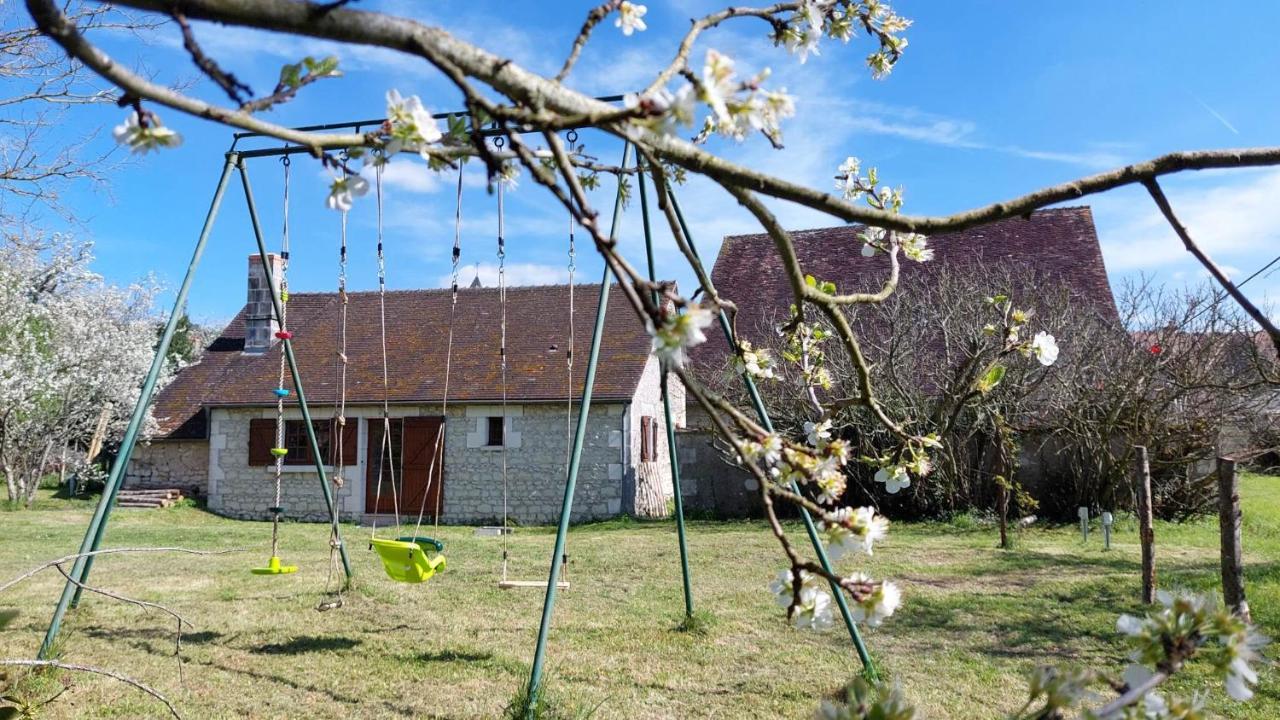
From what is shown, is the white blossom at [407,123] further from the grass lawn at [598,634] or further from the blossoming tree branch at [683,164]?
the grass lawn at [598,634]

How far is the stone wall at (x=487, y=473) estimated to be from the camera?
556 inches

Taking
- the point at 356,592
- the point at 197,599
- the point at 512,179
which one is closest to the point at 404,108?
the point at 512,179

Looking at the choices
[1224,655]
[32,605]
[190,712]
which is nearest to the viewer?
[1224,655]

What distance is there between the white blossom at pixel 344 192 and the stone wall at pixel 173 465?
16.7 metres

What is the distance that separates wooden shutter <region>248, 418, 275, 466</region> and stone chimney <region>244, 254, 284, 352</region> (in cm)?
192

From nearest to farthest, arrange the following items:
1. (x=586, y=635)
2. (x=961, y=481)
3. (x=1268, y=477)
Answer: (x=586, y=635) → (x=961, y=481) → (x=1268, y=477)

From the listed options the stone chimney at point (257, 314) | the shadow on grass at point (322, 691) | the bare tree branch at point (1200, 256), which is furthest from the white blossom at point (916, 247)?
the stone chimney at point (257, 314)

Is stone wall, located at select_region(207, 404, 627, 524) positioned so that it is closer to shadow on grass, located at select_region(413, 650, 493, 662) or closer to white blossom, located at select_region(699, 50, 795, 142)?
shadow on grass, located at select_region(413, 650, 493, 662)

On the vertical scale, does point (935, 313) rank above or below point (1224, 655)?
above

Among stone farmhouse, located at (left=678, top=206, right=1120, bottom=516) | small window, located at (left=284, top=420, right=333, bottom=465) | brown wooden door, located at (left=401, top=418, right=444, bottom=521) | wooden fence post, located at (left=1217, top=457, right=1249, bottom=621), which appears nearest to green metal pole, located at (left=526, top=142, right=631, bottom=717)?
wooden fence post, located at (left=1217, top=457, right=1249, bottom=621)

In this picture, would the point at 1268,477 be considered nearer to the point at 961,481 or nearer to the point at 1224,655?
the point at 961,481

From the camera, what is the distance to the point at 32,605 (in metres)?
6.43

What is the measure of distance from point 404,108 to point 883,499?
12734 mm

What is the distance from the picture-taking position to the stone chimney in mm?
16597
